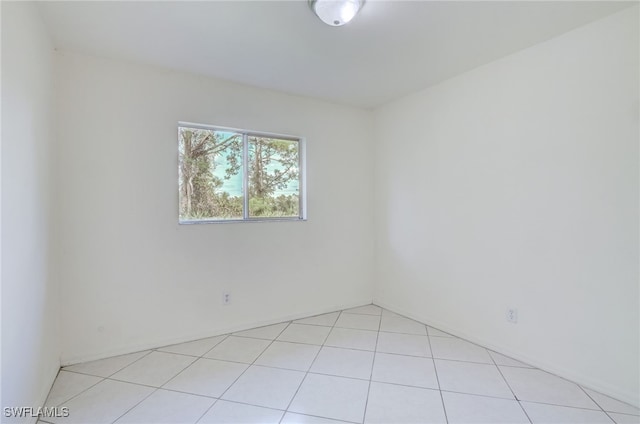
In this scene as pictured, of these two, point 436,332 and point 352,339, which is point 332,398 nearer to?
point 352,339

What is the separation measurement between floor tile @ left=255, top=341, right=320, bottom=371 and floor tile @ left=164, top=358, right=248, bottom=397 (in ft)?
0.63

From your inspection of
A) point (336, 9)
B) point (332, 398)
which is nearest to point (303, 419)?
point (332, 398)

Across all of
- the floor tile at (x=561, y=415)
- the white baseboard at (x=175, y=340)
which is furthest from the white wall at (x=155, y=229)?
the floor tile at (x=561, y=415)

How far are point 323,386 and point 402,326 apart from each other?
1285 mm

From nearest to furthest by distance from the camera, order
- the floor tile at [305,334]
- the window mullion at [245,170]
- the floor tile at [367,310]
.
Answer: the floor tile at [305,334] < the window mullion at [245,170] < the floor tile at [367,310]

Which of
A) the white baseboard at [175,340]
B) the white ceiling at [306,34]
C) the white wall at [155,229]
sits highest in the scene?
the white ceiling at [306,34]

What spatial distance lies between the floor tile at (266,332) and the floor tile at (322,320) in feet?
0.69

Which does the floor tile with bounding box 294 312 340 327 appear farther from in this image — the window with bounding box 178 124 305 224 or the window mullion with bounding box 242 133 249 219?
the window mullion with bounding box 242 133 249 219

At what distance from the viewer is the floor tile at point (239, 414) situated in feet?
5.35

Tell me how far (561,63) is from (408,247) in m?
1.93

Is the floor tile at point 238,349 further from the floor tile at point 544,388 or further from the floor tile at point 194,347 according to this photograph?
the floor tile at point 544,388

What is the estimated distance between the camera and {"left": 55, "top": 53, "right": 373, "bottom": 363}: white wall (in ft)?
7.36

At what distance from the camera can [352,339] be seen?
268 centimetres

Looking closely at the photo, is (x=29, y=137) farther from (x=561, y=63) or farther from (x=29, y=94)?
(x=561, y=63)
